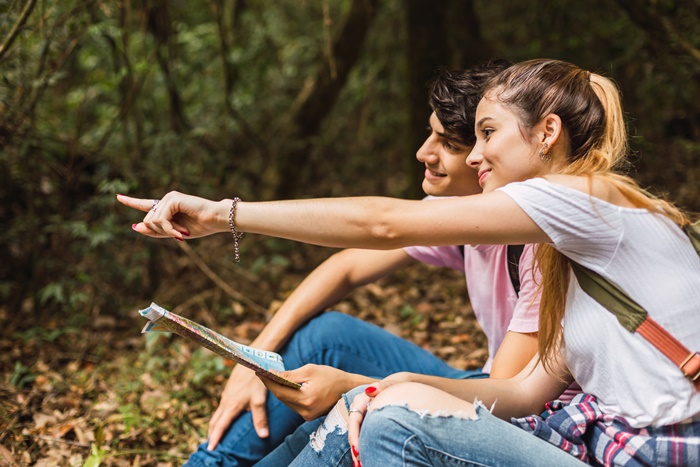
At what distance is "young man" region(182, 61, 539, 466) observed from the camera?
7.13ft

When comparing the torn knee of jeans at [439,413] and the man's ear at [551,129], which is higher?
the man's ear at [551,129]

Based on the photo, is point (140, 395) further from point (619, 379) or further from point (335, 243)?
point (619, 379)

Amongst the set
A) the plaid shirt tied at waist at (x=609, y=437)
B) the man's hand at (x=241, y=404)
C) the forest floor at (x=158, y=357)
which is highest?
the plaid shirt tied at waist at (x=609, y=437)

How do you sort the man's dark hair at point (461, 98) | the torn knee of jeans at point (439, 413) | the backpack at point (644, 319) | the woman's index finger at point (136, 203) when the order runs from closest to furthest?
the backpack at point (644, 319) < the torn knee of jeans at point (439, 413) < the woman's index finger at point (136, 203) < the man's dark hair at point (461, 98)

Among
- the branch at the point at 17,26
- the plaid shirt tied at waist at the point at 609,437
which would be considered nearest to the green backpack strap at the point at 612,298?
the plaid shirt tied at waist at the point at 609,437

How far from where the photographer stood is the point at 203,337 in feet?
6.15

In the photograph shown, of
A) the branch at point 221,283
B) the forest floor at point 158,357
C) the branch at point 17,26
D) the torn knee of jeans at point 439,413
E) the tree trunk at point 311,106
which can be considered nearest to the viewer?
the torn knee of jeans at point 439,413

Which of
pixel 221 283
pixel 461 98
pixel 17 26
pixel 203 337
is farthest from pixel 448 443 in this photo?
pixel 221 283

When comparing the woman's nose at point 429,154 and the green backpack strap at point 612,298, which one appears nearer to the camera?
the green backpack strap at point 612,298

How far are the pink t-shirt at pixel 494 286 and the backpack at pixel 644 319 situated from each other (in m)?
0.38

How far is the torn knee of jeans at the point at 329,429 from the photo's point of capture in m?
2.07

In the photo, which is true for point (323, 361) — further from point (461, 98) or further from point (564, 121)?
point (564, 121)

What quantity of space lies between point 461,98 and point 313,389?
107cm

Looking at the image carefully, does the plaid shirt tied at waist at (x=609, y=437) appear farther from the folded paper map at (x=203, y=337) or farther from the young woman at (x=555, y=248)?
the folded paper map at (x=203, y=337)
